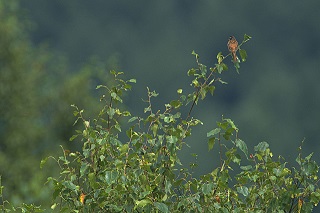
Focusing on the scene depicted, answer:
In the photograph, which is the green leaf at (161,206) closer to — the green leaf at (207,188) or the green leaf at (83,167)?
the green leaf at (207,188)

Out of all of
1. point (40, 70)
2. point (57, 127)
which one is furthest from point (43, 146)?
point (40, 70)

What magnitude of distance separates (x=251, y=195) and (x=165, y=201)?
4.00ft

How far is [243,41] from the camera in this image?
802 centimetres

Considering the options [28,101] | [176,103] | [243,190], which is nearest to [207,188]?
[243,190]

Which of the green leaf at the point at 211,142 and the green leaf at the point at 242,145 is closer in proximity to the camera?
the green leaf at the point at 242,145

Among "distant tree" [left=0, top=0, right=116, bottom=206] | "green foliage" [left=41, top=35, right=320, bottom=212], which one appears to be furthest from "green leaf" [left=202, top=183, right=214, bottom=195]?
"distant tree" [left=0, top=0, right=116, bottom=206]

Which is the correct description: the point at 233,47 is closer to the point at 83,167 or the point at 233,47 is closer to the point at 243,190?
the point at 243,190

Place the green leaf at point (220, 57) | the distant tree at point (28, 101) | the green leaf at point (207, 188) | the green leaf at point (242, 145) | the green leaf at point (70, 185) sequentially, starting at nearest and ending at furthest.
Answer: the green leaf at point (242, 145)
the green leaf at point (207, 188)
the green leaf at point (70, 185)
the green leaf at point (220, 57)
the distant tree at point (28, 101)

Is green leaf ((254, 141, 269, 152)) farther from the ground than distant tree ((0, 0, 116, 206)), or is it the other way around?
distant tree ((0, 0, 116, 206))

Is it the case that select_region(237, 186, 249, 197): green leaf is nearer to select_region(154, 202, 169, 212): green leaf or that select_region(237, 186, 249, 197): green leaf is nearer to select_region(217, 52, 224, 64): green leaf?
select_region(154, 202, 169, 212): green leaf

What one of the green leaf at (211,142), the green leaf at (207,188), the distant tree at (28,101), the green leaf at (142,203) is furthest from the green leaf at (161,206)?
the distant tree at (28,101)

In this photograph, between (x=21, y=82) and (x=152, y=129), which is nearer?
(x=152, y=129)

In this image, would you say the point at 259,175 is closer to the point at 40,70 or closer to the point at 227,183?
the point at 227,183

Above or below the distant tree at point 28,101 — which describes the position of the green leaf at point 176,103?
below
